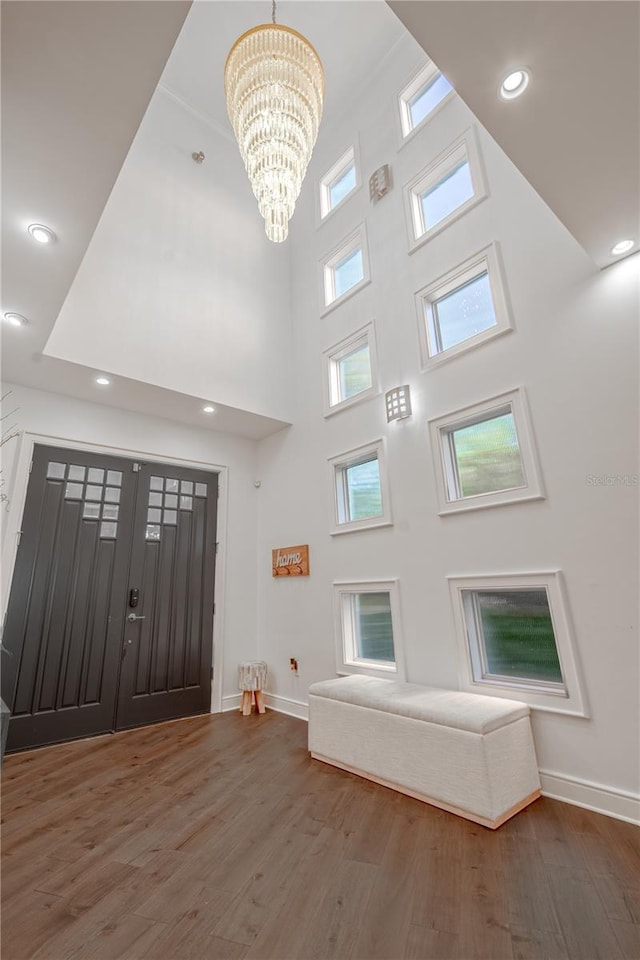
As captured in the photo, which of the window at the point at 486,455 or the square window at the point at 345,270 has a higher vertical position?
the square window at the point at 345,270

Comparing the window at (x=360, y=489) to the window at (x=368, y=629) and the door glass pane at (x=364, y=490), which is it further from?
the window at (x=368, y=629)

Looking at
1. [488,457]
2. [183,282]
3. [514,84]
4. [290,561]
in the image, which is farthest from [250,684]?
[514,84]

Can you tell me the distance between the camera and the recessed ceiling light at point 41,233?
240 cm

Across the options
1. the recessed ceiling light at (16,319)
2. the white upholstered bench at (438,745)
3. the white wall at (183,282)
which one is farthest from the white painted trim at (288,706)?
the recessed ceiling light at (16,319)

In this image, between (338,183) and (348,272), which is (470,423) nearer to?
(348,272)

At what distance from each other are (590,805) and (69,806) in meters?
3.27

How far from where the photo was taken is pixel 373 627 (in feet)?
13.6

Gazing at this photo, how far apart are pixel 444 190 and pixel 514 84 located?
2.85 m

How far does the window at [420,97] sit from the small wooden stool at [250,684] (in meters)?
6.30

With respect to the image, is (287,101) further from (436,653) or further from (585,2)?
(436,653)

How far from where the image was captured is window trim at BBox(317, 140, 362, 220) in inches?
209

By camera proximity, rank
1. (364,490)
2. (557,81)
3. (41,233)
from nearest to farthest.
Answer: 1. (557,81)
2. (41,233)
3. (364,490)

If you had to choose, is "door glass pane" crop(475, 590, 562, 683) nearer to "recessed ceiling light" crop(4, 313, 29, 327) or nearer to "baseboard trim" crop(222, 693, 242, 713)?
"baseboard trim" crop(222, 693, 242, 713)

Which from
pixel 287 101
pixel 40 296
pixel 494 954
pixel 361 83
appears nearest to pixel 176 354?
pixel 40 296
